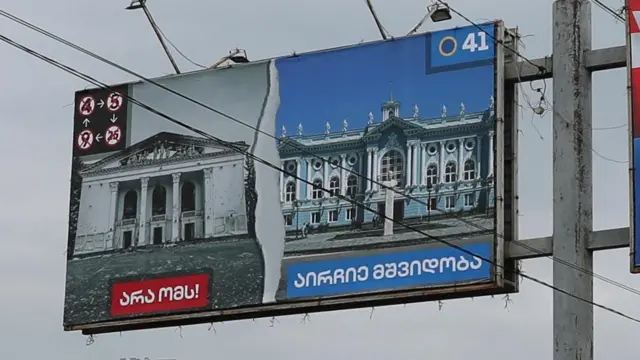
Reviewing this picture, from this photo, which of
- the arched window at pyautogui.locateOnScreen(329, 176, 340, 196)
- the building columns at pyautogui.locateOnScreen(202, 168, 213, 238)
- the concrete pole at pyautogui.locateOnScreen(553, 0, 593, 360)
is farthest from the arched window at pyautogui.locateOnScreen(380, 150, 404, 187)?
the building columns at pyautogui.locateOnScreen(202, 168, 213, 238)

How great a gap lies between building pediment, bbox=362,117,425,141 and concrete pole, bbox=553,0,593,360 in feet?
5.33

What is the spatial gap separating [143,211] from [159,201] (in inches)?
9.8

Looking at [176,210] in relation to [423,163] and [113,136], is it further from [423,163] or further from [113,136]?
[423,163]

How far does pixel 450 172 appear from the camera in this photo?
21.6 metres

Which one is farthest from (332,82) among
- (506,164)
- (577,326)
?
(577,326)

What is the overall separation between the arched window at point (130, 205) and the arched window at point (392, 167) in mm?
3492

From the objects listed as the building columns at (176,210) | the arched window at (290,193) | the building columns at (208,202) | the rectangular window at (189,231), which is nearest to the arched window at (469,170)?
the arched window at (290,193)

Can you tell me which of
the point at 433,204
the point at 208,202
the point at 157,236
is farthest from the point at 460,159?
the point at 157,236

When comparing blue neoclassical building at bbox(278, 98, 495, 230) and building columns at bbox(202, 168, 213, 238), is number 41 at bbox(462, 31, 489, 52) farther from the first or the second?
building columns at bbox(202, 168, 213, 238)

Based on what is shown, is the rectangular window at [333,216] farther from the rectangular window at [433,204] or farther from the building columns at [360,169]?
the rectangular window at [433,204]

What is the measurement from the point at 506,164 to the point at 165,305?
4.59 metres

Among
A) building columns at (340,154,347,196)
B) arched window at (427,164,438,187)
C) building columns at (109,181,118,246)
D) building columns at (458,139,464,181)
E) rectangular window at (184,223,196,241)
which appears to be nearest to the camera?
building columns at (458,139,464,181)

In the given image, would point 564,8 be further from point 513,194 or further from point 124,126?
point 124,126

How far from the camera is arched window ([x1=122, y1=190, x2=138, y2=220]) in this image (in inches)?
942
